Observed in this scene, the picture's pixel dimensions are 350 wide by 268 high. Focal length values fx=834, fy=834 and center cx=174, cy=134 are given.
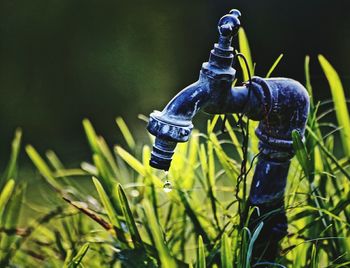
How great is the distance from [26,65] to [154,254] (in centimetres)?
198

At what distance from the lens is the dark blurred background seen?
9.20 feet

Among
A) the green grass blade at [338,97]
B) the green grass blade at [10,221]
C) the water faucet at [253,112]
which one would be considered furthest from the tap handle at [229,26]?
the green grass blade at [10,221]

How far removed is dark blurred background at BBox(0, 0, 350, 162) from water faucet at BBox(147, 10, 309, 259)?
1560mm

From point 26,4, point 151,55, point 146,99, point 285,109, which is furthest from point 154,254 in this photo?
point 26,4

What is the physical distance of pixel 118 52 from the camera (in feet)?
9.83

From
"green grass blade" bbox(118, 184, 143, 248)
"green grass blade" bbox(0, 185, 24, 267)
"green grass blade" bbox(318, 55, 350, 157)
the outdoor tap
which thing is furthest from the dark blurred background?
the outdoor tap

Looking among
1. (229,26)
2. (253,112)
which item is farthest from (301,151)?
(229,26)

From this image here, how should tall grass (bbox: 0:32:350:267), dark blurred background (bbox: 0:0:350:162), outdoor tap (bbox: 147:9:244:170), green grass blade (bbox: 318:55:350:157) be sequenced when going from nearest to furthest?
outdoor tap (bbox: 147:9:244:170), tall grass (bbox: 0:32:350:267), green grass blade (bbox: 318:55:350:157), dark blurred background (bbox: 0:0:350:162)

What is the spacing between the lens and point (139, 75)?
9.83 ft

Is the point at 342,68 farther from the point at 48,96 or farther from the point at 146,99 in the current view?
the point at 48,96

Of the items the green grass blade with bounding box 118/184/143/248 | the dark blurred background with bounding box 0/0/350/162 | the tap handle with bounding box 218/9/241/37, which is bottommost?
the green grass blade with bounding box 118/184/143/248

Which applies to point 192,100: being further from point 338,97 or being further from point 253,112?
point 338,97

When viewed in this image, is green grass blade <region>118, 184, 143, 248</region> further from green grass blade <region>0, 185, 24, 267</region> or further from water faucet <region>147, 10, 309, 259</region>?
green grass blade <region>0, 185, 24, 267</region>

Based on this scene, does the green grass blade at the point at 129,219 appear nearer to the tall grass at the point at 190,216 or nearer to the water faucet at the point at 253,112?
the tall grass at the point at 190,216
